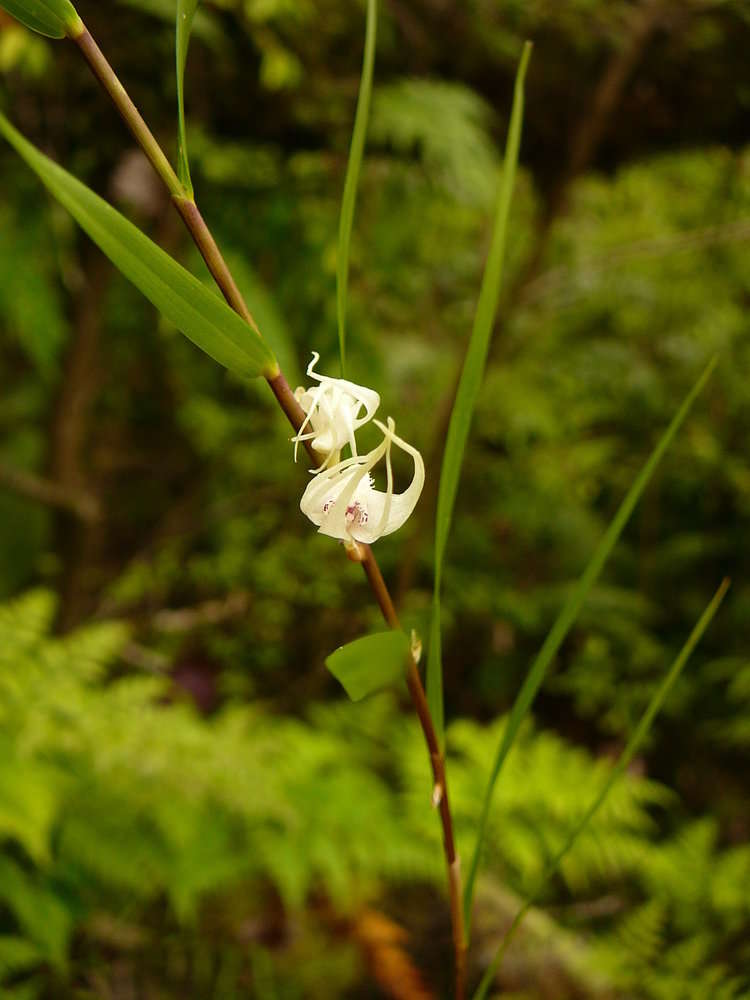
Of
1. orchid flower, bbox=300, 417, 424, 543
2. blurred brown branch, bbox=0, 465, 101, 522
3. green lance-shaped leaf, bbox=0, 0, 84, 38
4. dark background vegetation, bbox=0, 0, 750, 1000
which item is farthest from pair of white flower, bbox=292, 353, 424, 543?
blurred brown branch, bbox=0, 465, 101, 522

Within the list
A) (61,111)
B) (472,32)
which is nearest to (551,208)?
(472,32)

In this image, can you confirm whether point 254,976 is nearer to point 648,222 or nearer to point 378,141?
point 378,141

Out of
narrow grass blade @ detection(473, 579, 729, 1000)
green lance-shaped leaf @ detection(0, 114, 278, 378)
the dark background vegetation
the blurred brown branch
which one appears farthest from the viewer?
the blurred brown branch

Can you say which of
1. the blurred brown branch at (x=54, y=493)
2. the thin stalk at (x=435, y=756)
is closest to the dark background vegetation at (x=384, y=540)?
the blurred brown branch at (x=54, y=493)

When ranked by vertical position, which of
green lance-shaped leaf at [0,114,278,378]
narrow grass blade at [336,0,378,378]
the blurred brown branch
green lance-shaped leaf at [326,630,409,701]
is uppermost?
the blurred brown branch

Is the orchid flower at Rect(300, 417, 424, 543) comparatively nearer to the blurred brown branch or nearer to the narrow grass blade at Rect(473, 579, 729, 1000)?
the narrow grass blade at Rect(473, 579, 729, 1000)

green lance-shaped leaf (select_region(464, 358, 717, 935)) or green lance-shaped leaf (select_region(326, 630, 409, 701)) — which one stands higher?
green lance-shaped leaf (select_region(464, 358, 717, 935))

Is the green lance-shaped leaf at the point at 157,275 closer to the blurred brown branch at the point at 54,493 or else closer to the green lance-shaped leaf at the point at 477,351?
the green lance-shaped leaf at the point at 477,351
